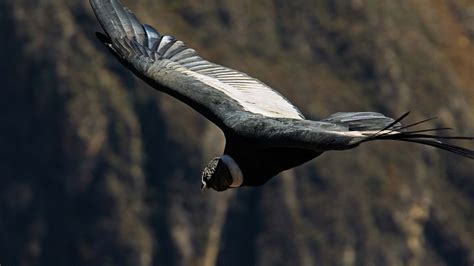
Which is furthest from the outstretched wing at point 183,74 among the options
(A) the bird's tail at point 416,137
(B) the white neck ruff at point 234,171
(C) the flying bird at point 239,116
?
(A) the bird's tail at point 416,137

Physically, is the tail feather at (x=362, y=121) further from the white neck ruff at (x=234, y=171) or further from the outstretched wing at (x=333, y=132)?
the white neck ruff at (x=234, y=171)

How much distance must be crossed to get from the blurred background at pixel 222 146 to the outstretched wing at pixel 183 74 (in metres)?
65.9

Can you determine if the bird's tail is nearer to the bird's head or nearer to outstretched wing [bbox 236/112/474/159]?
outstretched wing [bbox 236/112/474/159]

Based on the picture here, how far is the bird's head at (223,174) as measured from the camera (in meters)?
23.1

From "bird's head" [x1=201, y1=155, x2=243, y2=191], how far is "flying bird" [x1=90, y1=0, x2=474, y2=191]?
1 centimetres

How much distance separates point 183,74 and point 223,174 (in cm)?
266

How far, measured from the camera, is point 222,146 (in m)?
93.4

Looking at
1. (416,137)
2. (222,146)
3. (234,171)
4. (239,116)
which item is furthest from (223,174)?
(222,146)

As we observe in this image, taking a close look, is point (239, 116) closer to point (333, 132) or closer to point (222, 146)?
point (333, 132)

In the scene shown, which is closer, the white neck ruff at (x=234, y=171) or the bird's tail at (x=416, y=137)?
the bird's tail at (x=416, y=137)

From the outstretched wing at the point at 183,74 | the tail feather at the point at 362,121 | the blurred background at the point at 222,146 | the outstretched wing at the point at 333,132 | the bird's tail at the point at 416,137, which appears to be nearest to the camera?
the bird's tail at the point at 416,137

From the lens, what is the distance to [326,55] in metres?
102

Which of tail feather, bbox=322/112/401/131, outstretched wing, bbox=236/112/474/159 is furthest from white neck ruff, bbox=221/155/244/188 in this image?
tail feather, bbox=322/112/401/131

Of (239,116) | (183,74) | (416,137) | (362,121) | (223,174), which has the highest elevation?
(183,74)
